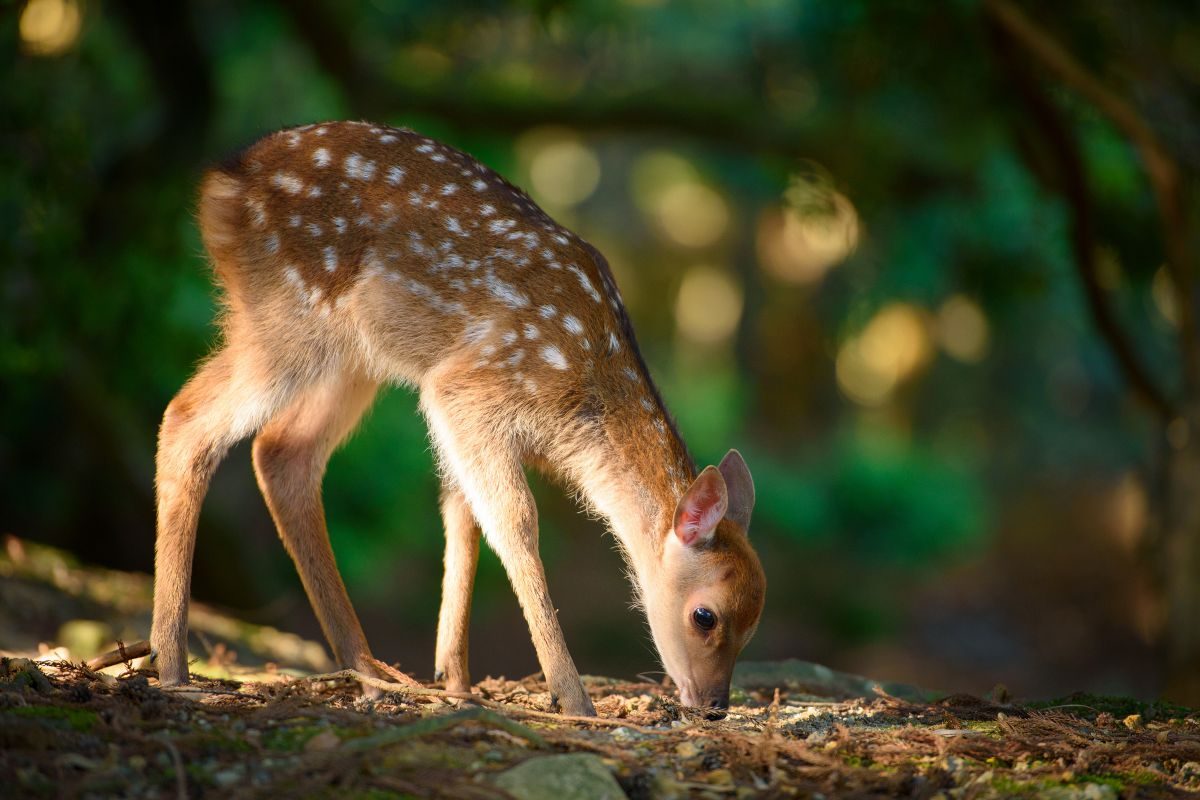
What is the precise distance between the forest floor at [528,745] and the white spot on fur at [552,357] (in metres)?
1.16

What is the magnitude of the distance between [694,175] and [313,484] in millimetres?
10179

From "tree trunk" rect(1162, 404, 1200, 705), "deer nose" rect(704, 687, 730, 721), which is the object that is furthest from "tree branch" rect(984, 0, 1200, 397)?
"deer nose" rect(704, 687, 730, 721)

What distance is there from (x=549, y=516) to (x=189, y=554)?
9.68m

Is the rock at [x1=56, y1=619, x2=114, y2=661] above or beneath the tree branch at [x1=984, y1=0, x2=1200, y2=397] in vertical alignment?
beneath

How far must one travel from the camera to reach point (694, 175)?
14.3 m

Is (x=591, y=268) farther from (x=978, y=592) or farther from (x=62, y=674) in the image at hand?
(x=978, y=592)

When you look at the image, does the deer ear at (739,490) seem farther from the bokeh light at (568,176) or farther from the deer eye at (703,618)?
the bokeh light at (568,176)

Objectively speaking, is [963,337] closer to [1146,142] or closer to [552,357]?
[1146,142]

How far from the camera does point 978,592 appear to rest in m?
16.2

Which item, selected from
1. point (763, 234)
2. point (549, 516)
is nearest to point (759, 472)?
point (549, 516)

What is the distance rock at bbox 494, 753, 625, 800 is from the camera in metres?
2.93

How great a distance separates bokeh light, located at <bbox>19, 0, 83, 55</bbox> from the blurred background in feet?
0.15

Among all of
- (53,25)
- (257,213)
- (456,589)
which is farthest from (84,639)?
(53,25)

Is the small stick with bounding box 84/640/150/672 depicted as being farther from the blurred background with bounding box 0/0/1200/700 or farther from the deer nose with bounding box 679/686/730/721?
the blurred background with bounding box 0/0/1200/700
